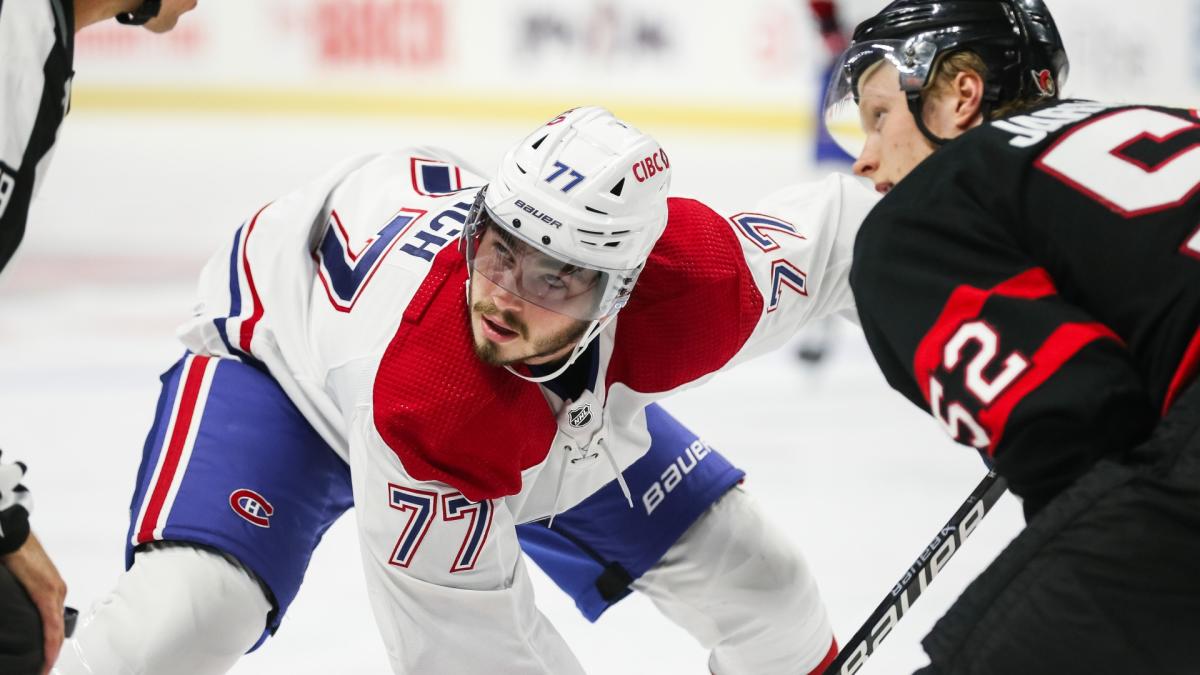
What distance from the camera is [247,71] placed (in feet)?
22.6

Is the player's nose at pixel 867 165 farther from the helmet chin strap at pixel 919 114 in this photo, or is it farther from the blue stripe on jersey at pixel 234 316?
the blue stripe on jersey at pixel 234 316

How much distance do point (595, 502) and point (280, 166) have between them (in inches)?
189

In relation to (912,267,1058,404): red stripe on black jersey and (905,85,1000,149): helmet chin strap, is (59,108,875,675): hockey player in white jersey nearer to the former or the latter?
(905,85,1000,149): helmet chin strap

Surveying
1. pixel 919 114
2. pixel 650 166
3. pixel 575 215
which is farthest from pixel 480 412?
pixel 919 114

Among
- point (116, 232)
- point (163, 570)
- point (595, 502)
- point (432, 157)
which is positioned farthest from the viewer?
point (116, 232)

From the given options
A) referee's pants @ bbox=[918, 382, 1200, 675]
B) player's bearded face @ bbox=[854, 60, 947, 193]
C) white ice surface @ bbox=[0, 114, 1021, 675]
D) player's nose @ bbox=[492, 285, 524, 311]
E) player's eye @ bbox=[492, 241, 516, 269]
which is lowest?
white ice surface @ bbox=[0, 114, 1021, 675]

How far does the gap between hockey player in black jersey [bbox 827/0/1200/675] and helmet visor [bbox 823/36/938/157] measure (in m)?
0.45

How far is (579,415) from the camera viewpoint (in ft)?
6.48

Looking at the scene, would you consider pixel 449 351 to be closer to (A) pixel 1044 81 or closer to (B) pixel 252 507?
(B) pixel 252 507

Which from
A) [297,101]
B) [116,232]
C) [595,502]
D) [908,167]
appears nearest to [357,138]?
[297,101]

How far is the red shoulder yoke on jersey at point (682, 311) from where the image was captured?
1987 millimetres

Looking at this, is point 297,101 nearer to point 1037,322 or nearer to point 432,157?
point 432,157

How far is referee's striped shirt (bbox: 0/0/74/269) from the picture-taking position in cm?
124

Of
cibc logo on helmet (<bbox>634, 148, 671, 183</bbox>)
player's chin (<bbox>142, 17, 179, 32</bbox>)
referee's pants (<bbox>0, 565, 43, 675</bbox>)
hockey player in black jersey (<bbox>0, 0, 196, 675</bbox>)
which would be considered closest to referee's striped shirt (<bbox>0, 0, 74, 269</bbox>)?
hockey player in black jersey (<bbox>0, 0, 196, 675</bbox>)
